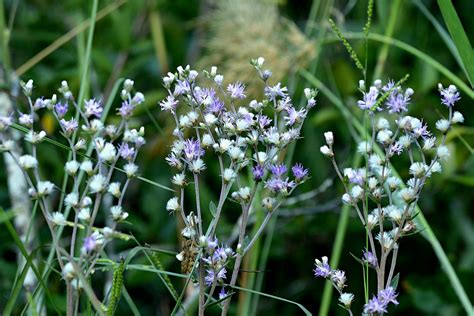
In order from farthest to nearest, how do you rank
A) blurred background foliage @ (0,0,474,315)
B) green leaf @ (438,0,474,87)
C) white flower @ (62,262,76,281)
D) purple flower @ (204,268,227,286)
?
blurred background foliage @ (0,0,474,315) → green leaf @ (438,0,474,87) → purple flower @ (204,268,227,286) → white flower @ (62,262,76,281)

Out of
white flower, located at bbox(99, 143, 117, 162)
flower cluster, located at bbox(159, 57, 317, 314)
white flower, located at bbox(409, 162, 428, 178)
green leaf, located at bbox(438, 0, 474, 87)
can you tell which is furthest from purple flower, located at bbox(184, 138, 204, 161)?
green leaf, located at bbox(438, 0, 474, 87)

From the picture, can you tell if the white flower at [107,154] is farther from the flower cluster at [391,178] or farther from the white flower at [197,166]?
the flower cluster at [391,178]

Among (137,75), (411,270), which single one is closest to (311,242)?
(411,270)

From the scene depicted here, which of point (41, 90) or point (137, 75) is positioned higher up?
point (137, 75)

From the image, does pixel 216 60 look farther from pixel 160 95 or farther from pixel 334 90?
pixel 334 90

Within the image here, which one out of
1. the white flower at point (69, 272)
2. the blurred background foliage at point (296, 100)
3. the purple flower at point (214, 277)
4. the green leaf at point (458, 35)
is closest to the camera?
the white flower at point (69, 272)

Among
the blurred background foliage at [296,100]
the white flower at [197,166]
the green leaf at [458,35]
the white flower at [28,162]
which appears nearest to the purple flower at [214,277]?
the white flower at [197,166]

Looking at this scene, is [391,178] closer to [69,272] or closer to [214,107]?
[214,107]

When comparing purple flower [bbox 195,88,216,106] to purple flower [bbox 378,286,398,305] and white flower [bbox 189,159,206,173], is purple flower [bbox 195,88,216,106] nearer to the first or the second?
white flower [bbox 189,159,206,173]
